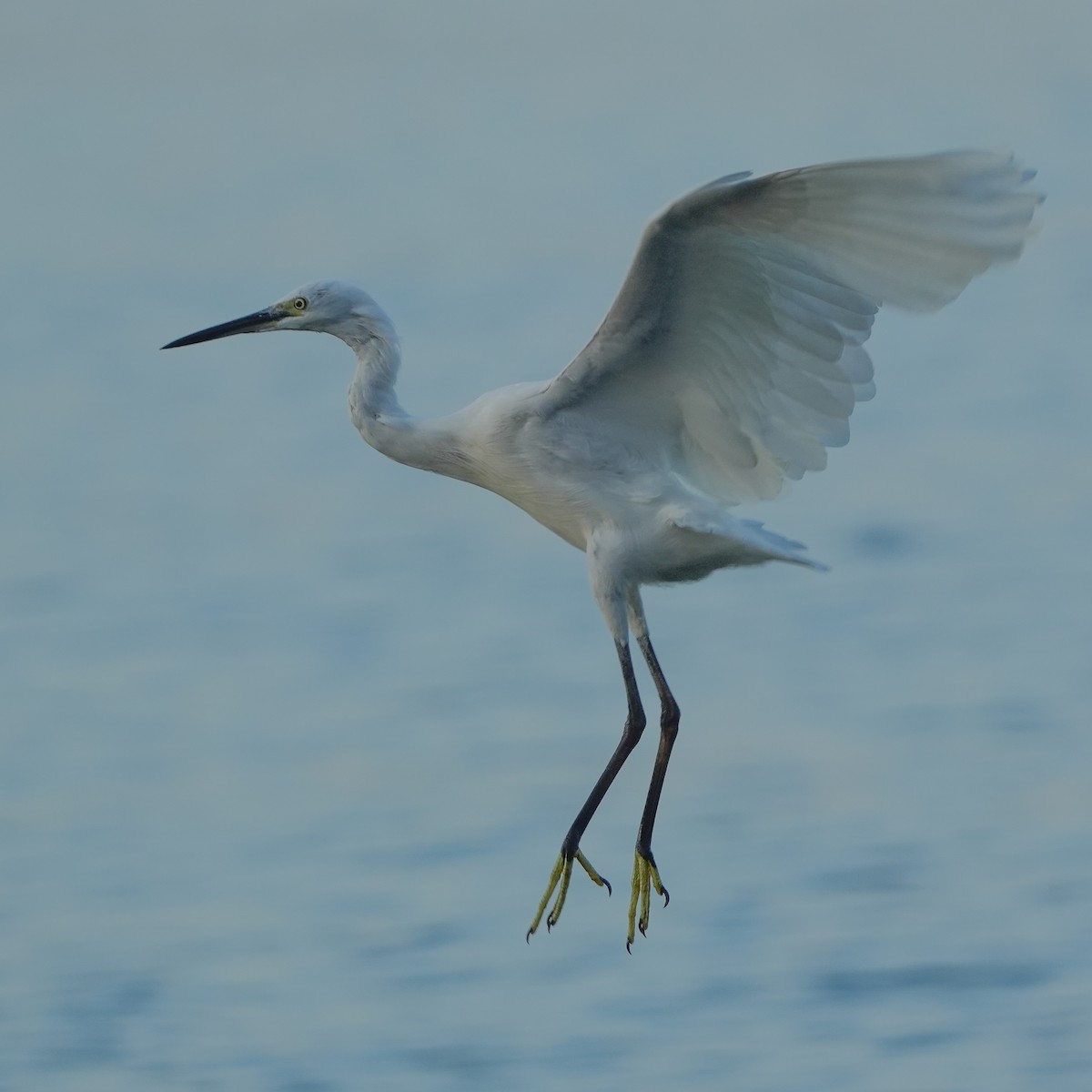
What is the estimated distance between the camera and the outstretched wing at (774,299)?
22.4ft

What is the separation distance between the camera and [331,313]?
26.4 feet

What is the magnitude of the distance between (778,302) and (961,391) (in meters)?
11.8

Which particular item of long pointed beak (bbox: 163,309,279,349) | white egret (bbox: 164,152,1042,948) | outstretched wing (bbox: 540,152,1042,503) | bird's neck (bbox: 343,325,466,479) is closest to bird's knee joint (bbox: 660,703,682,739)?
white egret (bbox: 164,152,1042,948)

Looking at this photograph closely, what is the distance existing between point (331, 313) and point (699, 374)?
1.24 meters

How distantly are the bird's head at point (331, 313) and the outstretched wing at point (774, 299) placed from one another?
67 centimetres

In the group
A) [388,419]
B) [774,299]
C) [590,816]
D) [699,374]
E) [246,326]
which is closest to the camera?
[774,299]

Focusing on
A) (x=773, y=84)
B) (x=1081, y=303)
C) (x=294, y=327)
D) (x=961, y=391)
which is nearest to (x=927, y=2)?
(x=773, y=84)

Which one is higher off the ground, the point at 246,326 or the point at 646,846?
the point at 246,326

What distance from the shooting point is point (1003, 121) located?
23469 mm

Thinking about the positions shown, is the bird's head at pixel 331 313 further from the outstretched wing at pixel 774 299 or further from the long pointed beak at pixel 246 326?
the outstretched wing at pixel 774 299

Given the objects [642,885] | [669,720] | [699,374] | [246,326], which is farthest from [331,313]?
[642,885]

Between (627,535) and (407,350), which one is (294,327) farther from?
(407,350)

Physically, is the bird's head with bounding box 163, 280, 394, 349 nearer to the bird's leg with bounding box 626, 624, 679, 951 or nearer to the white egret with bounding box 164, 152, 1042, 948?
the white egret with bounding box 164, 152, 1042, 948

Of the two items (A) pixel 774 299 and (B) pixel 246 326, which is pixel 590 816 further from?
(B) pixel 246 326
